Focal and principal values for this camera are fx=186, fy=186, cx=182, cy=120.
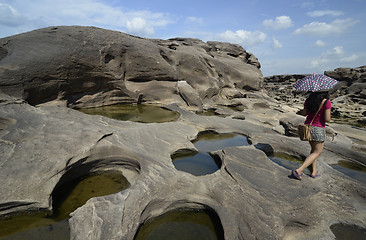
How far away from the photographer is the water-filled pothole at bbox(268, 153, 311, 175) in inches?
172

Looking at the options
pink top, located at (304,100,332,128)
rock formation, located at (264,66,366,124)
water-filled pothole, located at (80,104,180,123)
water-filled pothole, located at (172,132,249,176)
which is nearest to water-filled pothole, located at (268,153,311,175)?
water-filled pothole, located at (172,132,249,176)

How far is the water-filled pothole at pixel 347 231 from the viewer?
2.35 meters

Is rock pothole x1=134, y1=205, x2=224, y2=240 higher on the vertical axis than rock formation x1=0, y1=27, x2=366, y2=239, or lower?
lower

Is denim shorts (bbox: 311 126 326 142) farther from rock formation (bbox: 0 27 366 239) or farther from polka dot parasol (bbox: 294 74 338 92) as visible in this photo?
rock formation (bbox: 0 27 366 239)

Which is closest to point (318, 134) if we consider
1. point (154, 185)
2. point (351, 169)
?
point (351, 169)

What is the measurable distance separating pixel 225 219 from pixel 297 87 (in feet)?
8.23

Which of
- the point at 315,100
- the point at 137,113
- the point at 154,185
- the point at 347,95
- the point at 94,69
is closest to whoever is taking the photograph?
the point at 154,185

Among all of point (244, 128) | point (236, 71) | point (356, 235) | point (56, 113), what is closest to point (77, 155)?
point (56, 113)

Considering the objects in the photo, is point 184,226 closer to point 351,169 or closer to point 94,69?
point 351,169

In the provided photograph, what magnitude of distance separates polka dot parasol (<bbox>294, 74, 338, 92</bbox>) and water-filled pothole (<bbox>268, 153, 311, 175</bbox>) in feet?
6.80

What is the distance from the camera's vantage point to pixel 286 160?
464 centimetres

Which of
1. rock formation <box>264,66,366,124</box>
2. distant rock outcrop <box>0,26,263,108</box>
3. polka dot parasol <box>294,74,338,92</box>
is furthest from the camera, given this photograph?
rock formation <box>264,66,366,124</box>

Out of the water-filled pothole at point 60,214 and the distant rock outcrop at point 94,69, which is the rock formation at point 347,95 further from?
the water-filled pothole at point 60,214

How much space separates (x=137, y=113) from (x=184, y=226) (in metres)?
6.92
